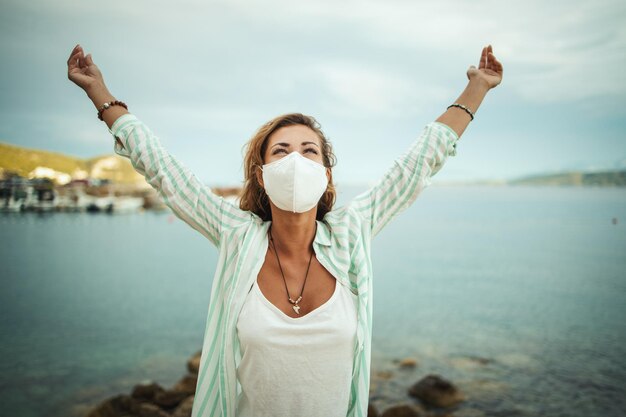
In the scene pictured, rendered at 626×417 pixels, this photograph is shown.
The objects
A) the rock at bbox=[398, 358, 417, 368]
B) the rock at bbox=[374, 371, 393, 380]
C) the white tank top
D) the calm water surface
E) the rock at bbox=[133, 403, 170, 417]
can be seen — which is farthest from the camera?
the rock at bbox=[398, 358, 417, 368]

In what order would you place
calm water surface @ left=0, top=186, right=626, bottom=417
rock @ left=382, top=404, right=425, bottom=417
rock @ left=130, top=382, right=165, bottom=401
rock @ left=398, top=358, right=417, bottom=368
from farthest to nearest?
rock @ left=398, top=358, right=417, bottom=368
calm water surface @ left=0, top=186, right=626, bottom=417
rock @ left=130, top=382, right=165, bottom=401
rock @ left=382, top=404, right=425, bottom=417

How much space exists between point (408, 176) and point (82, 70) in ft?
6.44

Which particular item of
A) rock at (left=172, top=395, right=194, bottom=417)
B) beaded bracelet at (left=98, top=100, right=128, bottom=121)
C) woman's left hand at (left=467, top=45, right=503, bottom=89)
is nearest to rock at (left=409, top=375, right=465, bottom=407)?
rock at (left=172, top=395, right=194, bottom=417)

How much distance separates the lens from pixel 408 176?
2.11 meters

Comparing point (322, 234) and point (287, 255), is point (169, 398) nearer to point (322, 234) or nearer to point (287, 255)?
point (287, 255)

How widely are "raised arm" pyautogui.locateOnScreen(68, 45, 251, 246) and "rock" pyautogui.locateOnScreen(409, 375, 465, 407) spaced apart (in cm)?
891

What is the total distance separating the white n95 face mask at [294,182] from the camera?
6.65 feet

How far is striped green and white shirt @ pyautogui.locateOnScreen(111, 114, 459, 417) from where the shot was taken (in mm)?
1898

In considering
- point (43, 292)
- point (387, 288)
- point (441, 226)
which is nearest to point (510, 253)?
point (387, 288)

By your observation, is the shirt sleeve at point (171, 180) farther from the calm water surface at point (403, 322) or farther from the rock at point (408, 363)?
the rock at point (408, 363)

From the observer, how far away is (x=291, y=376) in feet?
5.82

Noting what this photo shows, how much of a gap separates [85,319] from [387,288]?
1468 cm

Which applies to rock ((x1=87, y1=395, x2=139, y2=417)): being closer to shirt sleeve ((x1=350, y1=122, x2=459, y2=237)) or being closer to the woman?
the woman

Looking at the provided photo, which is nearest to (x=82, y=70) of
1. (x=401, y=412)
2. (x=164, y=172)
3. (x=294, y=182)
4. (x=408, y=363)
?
(x=164, y=172)
